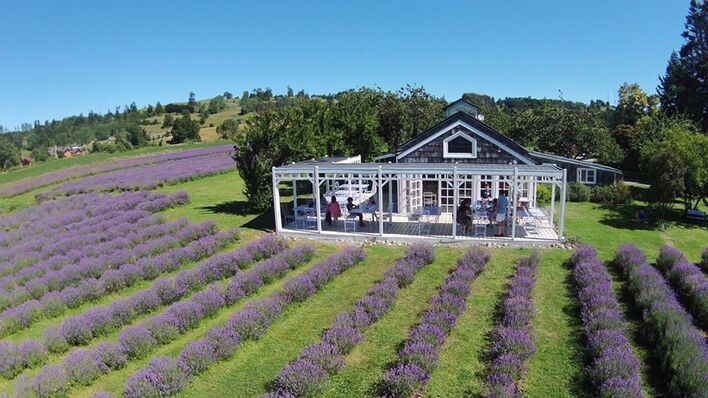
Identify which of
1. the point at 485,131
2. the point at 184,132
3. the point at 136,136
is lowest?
the point at 485,131

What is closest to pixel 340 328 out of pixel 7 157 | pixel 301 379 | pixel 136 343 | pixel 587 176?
pixel 301 379

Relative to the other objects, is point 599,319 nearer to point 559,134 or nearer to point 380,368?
point 380,368

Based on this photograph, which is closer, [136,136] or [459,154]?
[459,154]

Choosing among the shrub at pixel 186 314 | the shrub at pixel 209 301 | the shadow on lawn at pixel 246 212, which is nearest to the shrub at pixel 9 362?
the shrub at pixel 186 314

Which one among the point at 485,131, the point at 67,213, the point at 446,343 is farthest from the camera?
the point at 67,213

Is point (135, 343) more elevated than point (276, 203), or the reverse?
point (276, 203)

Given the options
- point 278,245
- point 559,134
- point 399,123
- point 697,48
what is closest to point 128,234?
point 278,245

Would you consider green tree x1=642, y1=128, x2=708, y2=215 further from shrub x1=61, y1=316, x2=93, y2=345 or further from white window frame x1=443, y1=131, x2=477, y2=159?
shrub x1=61, y1=316, x2=93, y2=345

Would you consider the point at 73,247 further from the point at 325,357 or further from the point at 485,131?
the point at 485,131

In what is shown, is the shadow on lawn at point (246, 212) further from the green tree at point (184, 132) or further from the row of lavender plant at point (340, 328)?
the green tree at point (184, 132)
